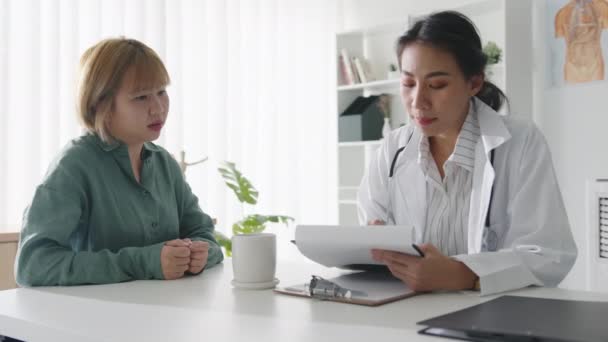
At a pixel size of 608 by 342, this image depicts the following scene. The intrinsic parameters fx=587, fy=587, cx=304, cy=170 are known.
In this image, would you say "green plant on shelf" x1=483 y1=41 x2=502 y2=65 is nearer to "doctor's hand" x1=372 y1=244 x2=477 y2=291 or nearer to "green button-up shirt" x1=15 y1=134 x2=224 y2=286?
"green button-up shirt" x1=15 y1=134 x2=224 y2=286

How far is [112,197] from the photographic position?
143 cm

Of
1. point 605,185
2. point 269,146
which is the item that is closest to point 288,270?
point 605,185

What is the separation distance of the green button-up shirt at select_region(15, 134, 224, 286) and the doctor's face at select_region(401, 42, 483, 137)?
654 millimetres

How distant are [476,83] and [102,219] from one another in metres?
1.05

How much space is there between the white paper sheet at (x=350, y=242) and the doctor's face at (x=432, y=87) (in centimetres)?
49

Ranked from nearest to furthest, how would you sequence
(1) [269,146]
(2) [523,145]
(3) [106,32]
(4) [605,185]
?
(2) [523,145] < (4) [605,185] < (3) [106,32] < (1) [269,146]

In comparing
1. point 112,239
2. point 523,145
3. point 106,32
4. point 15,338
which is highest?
point 106,32

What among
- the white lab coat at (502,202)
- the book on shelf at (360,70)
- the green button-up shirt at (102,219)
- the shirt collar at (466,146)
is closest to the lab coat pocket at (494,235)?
the white lab coat at (502,202)

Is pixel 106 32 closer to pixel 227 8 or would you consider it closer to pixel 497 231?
pixel 227 8

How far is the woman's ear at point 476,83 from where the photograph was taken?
5.28 ft

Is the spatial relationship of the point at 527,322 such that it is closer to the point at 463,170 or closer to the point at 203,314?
the point at 203,314

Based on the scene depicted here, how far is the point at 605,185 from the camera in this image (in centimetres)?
245

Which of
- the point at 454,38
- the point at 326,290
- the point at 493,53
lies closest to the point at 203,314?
the point at 326,290

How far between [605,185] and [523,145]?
1.27 metres
